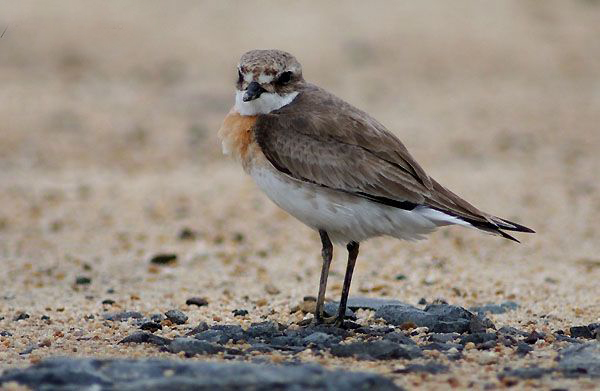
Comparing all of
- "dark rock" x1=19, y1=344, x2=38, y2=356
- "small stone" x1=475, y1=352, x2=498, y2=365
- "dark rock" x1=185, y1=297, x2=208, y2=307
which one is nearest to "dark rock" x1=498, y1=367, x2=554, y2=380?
"small stone" x1=475, y1=352, x2=498, y2=365

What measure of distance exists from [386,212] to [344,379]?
5.53 feet

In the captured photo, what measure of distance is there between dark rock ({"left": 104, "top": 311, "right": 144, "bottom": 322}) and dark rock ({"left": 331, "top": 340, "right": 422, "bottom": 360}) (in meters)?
1.81

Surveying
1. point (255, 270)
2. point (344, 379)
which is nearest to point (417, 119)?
point (255, 270)

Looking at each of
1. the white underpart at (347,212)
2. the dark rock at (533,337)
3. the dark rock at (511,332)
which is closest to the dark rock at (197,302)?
the white underpart at (347,212)

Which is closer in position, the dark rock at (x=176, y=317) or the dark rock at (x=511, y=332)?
the dark rock at (x=511, y=332)

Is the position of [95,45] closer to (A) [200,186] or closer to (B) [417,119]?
(B) [417,119]

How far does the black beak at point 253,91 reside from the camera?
251 inches

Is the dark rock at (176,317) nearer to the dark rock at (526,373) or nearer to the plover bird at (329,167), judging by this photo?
the plover bird at (329,167)

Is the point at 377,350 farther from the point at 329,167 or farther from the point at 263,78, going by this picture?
the point at 263,78

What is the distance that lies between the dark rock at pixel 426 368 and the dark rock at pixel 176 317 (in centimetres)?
189

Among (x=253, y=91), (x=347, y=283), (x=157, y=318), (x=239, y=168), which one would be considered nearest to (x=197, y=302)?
(x=157, y=318)

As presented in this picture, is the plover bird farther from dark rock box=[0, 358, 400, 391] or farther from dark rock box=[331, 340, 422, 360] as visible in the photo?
dark rock box=[0, 358, 400, 391]

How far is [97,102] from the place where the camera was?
16531 millimetres

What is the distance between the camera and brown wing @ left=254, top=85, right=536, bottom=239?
20.2ft
